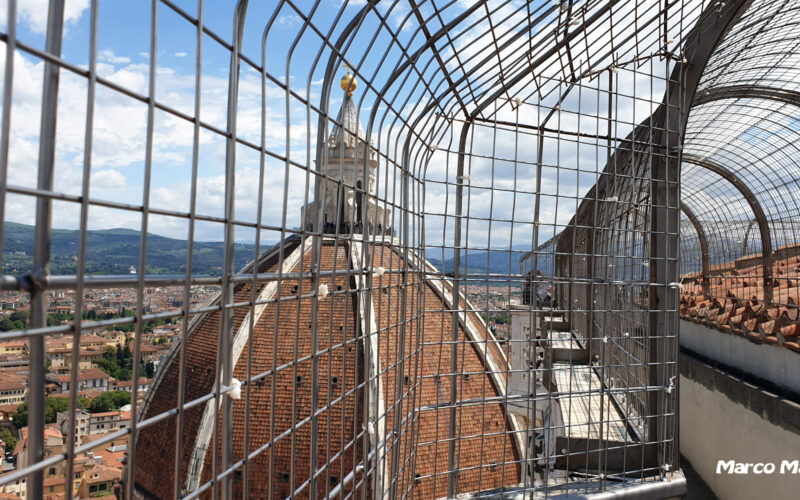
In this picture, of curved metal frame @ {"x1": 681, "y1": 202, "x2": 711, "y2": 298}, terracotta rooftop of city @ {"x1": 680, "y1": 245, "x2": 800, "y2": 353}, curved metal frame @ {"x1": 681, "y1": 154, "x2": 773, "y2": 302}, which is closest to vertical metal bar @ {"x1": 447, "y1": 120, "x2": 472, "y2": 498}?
terracotta rooftop of city @ {"x1": 680, "y1": 245, "x2": 800, "y2": 353}

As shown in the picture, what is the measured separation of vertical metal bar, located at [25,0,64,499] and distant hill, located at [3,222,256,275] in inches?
1.6

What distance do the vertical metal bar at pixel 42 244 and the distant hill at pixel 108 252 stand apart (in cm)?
4

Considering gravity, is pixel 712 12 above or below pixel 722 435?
above

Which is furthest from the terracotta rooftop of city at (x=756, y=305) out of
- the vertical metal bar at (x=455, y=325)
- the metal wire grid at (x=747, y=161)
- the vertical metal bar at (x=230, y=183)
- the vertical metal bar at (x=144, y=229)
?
the vertical metal bar at (x=144, y=229)

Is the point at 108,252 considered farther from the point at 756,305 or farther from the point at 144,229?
the point at 756,305

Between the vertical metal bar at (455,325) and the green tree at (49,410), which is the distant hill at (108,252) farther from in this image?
the vertical metal bar at (455,325)

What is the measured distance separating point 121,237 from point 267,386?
13.8m

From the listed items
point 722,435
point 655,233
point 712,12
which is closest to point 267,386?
point 722,435

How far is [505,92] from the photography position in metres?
4.70

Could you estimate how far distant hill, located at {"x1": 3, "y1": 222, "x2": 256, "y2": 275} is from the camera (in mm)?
1456

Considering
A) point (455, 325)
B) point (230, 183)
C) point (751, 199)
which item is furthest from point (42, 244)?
point (751, 199)

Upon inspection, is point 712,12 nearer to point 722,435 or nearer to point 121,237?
point 121,237

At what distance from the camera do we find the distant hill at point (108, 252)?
4.78 feet

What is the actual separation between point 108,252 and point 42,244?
93 centimetres
